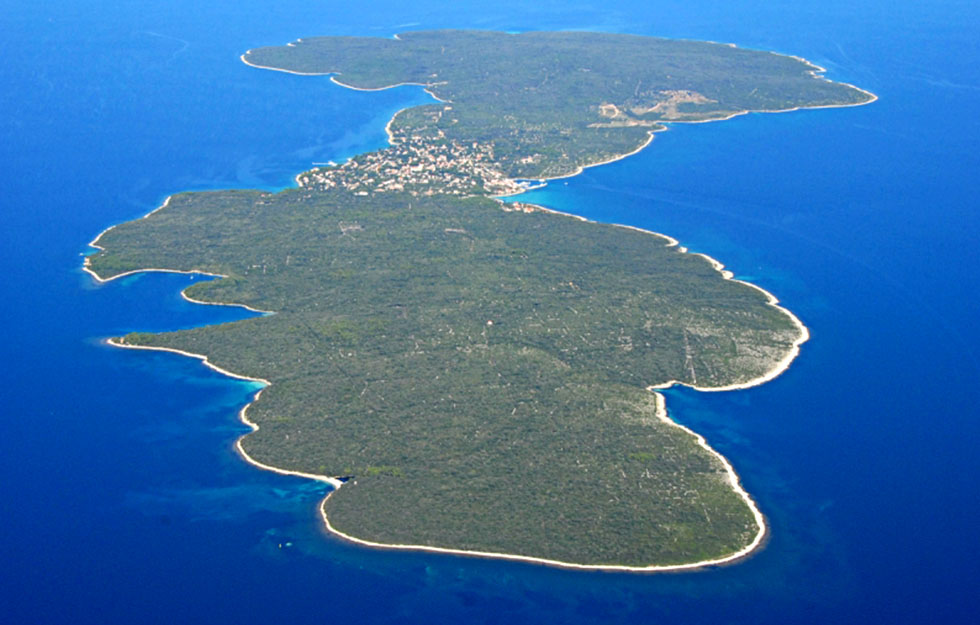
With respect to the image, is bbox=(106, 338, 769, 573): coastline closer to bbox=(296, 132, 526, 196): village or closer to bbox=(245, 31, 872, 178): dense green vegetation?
bbox=(296, 132, 526, 196): village

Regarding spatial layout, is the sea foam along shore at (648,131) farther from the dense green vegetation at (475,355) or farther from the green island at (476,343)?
the dense green vegetation at (475,355)

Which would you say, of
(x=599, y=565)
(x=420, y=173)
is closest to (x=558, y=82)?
(x=420, y=173)

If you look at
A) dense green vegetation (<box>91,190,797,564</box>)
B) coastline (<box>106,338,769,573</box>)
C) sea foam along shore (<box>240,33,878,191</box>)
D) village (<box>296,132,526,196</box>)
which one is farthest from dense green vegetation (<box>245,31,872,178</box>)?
coastline (<box>106,338,769,573</box>)

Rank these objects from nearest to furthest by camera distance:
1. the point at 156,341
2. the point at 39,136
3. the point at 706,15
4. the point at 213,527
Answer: the point at 213,527
the point at 156,341
the point at 39,136
the point at 706,15

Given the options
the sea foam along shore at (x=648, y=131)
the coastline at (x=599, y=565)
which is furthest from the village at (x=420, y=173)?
the coastline at (x=599, y=565)

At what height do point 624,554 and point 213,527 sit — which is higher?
point 624,554

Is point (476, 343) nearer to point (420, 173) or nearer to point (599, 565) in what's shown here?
point (599, 565)

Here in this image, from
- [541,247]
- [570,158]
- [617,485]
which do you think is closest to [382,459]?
[617,485]

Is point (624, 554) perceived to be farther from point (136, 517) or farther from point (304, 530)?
point (136, 517)
